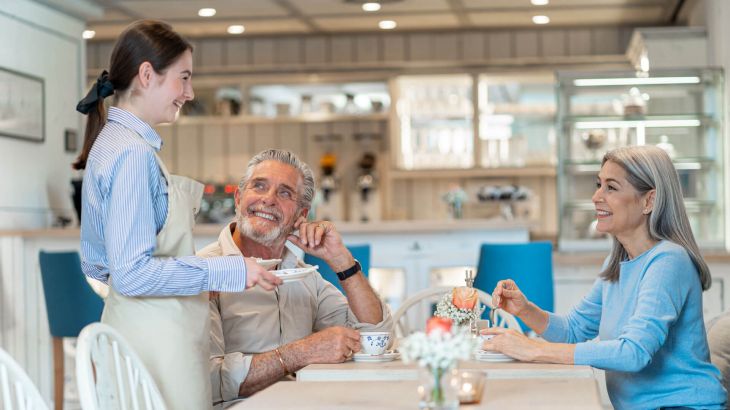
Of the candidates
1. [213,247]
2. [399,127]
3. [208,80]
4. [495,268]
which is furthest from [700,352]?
[208,80]

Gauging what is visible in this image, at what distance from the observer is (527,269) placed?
4648 millimetres

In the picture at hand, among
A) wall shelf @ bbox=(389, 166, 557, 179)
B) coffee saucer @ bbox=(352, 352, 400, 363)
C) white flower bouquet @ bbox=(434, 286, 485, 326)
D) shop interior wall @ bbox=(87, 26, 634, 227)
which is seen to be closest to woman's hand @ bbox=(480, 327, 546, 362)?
white flower bouquet @ bbox=(434, 286, 485, 326)

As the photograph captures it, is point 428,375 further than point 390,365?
No

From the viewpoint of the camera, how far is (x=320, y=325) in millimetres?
2943

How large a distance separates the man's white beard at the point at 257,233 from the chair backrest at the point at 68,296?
7.42 feet

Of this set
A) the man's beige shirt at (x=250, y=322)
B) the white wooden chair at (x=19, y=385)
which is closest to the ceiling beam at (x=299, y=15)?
the man's beige shirt at (x=250, y=322)

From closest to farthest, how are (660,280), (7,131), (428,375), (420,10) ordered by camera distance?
1. (428,375)
2. (660,280)
3. (7,131)
4. (420,10)

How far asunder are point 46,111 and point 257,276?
4565 mm

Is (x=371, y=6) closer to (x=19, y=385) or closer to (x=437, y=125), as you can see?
(x=437, y=125)

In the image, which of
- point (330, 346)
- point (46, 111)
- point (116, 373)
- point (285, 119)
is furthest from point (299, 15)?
point (116, 373)

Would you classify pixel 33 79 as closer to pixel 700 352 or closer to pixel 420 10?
pixel 420 10

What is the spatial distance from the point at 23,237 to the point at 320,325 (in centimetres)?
341

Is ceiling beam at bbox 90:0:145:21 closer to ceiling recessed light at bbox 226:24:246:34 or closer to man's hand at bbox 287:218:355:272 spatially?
ceiling recessed light at bbox 226:24:246:34

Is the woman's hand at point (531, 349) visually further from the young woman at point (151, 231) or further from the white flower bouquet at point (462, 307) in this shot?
the young woman at point (151, 231)
